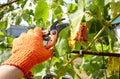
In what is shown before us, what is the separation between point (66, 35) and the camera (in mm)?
1314

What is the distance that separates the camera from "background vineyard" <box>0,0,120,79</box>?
1.20 m

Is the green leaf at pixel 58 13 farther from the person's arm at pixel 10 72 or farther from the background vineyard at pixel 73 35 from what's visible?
the person's arm at pixel 10 72

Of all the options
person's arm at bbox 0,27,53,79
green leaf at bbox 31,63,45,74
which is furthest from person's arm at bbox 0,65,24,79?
green leaf at bbox 31,63,45,74

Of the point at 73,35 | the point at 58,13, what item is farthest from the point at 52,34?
the point at 58,13

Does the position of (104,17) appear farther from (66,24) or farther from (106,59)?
(106,59)

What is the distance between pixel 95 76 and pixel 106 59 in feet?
0.32

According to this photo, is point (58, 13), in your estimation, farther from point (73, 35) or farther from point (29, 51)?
point (73, 35)

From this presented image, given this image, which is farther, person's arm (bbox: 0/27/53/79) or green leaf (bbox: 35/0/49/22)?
green leaf (bbox: 35/0/49/22)

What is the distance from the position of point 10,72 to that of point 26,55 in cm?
14

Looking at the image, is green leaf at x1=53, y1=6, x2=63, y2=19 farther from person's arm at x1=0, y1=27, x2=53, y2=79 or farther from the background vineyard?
person's arm at x1=0, y1=27, x2=53, y2=79

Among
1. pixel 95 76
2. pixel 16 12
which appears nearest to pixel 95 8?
pixel 95 76

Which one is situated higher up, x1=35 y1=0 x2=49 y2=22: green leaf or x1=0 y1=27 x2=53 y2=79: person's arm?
x1=35 y1=0 x2=49 y2=22: green leaf

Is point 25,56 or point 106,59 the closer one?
point 25,56

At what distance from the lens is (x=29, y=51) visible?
1266 millimetres
